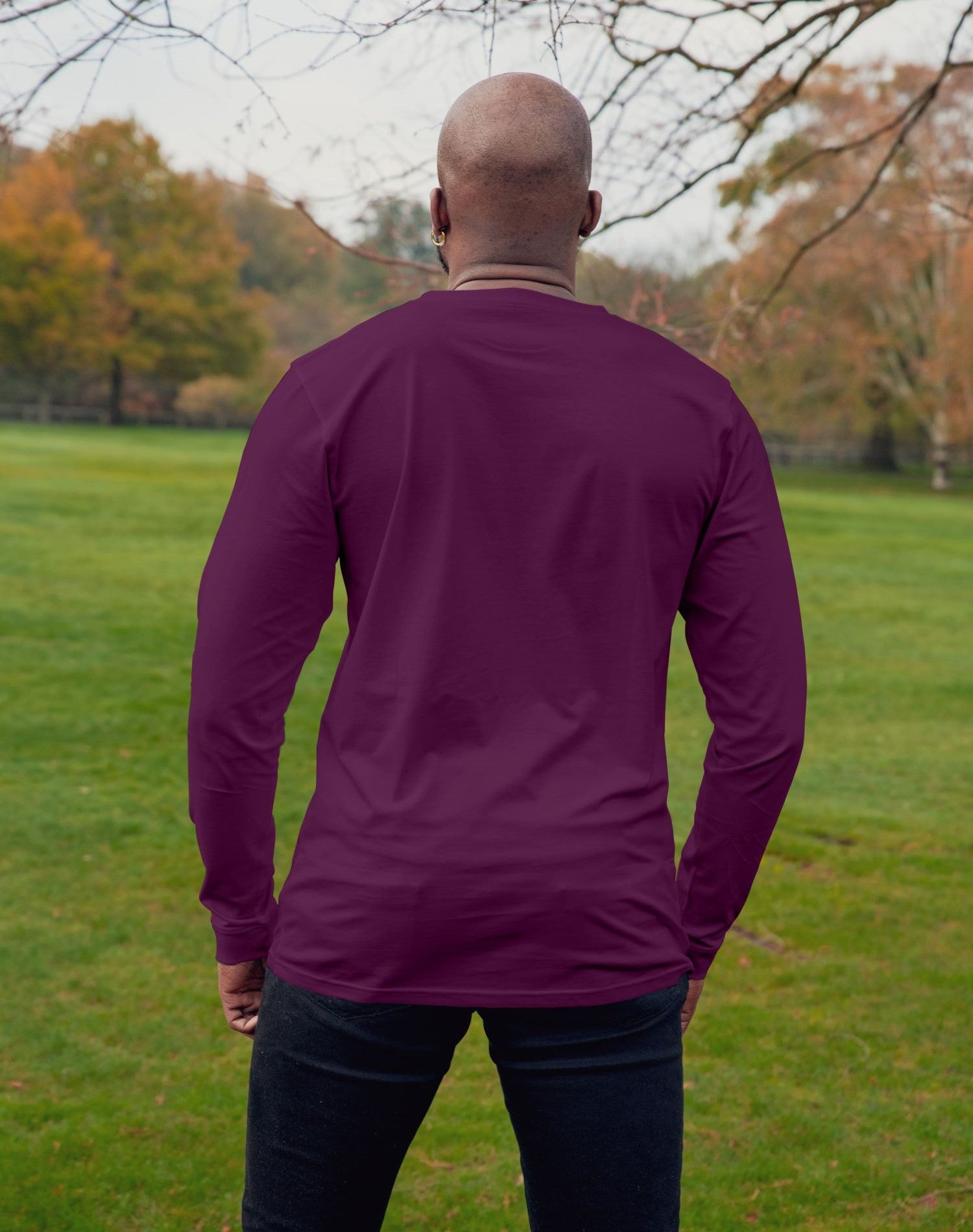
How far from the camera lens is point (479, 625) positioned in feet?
5.15

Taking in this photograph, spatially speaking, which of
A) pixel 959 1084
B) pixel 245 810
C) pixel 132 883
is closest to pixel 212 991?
pixel 132 883

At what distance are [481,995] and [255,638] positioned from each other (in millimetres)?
505

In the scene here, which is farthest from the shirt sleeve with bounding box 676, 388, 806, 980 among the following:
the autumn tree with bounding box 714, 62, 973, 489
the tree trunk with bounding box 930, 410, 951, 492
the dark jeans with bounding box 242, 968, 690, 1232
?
the tree trunk with bounding box 930, 410, 951, 492

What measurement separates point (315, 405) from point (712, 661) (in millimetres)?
622

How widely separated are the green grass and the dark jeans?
2043 millimetres

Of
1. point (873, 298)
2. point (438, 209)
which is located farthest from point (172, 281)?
point (438, 209)

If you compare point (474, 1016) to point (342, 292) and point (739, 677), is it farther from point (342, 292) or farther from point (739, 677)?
point (342, 292)

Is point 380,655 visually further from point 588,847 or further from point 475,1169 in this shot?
point 475,1169

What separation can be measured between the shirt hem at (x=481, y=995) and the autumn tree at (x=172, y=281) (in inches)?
2295

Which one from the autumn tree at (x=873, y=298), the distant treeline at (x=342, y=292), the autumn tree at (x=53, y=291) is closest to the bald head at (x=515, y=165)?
the distant treeline at (x=342, y=292)

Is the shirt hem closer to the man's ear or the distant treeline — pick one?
the man's ear

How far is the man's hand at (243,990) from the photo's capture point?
1824 mm

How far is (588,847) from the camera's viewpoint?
5.11ft

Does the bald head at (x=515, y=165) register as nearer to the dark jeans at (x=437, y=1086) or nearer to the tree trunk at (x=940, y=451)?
the dark jeans at (x=437, y=1086)
